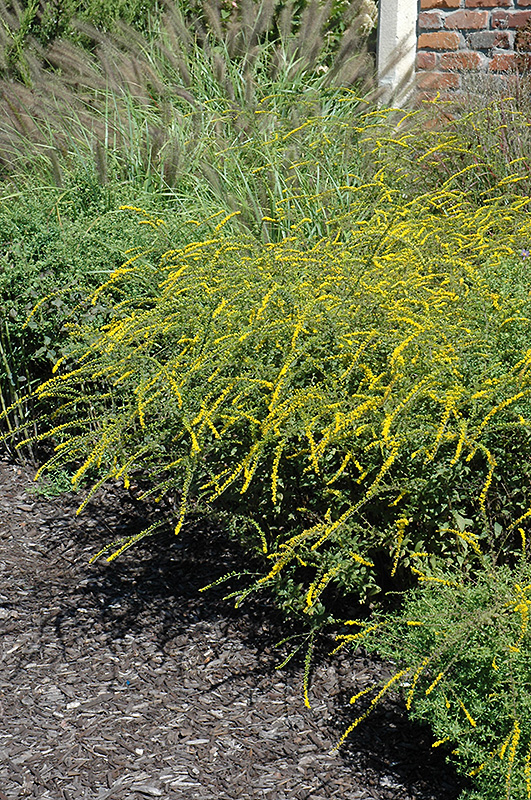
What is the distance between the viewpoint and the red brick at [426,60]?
732cm

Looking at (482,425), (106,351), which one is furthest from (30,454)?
(482,425)

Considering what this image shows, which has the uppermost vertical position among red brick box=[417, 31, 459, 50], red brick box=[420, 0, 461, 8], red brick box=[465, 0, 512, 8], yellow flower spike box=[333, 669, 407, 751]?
red brick box=[420, 0, 461, 8]

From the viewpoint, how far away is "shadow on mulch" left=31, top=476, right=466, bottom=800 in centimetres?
253

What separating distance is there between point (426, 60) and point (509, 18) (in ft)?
2.27

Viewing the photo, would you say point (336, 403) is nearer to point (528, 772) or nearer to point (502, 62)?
point (528, 772)

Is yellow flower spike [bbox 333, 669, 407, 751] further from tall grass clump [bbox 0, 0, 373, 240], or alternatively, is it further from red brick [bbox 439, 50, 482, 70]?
red brick [bbox 439, 50, 482, 70]

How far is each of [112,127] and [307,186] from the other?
1.41 m

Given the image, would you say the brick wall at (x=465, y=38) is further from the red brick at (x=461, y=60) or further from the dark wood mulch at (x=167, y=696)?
the dark wood mulch at (x=167, y=696)

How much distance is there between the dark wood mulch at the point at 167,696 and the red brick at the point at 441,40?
16.9ft

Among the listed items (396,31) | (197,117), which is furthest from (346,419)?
(396,31)

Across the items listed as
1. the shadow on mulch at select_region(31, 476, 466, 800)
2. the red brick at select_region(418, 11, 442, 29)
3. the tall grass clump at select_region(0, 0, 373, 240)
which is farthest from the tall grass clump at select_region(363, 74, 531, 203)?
the shadow on mulch at select_region(31, 476, 466, 800)

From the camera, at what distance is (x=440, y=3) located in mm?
7172

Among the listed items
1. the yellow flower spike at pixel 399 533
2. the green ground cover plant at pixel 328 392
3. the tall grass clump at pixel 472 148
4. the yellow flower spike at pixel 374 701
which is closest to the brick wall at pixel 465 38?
the tall grass clump at pixel 472 148

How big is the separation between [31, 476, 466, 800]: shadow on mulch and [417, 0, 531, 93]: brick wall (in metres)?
4.70
